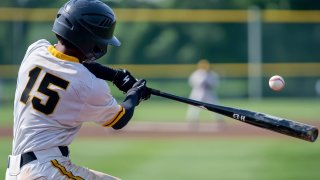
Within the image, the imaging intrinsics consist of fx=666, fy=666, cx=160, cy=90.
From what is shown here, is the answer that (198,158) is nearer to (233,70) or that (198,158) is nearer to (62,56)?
(62,56)

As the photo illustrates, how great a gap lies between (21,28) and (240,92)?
9.53 meters

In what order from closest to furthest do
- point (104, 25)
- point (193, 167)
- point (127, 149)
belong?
point (104, 25)
point (193, 167)
point (127, 149)

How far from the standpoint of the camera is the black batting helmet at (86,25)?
4578 millimetres

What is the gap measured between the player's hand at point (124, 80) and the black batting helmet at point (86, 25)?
57cm

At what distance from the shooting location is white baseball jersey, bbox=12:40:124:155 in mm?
4359

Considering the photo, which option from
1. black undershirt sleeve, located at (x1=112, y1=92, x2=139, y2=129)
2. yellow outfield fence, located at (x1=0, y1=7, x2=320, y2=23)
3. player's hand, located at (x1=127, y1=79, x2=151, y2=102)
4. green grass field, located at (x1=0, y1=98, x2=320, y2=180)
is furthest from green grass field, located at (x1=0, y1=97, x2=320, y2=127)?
black undershirt sleeve, located at (x1=112, y1=92, x2=139, y2=129)

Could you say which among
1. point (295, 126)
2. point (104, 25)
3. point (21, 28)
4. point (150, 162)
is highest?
point (21, 28)

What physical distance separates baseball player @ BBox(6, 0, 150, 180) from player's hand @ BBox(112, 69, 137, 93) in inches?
18.1

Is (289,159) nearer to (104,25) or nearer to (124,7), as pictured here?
(104,25)

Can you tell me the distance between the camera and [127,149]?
1347 centimetres

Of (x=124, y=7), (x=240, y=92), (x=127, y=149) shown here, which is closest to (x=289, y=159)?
(x=127, y=149)

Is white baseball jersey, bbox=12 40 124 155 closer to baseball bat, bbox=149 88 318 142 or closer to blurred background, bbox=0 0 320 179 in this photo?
baseball bat, bbox=149 88 318 142

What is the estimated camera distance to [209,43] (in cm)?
2900

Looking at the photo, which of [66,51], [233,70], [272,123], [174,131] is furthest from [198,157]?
[233,70]
